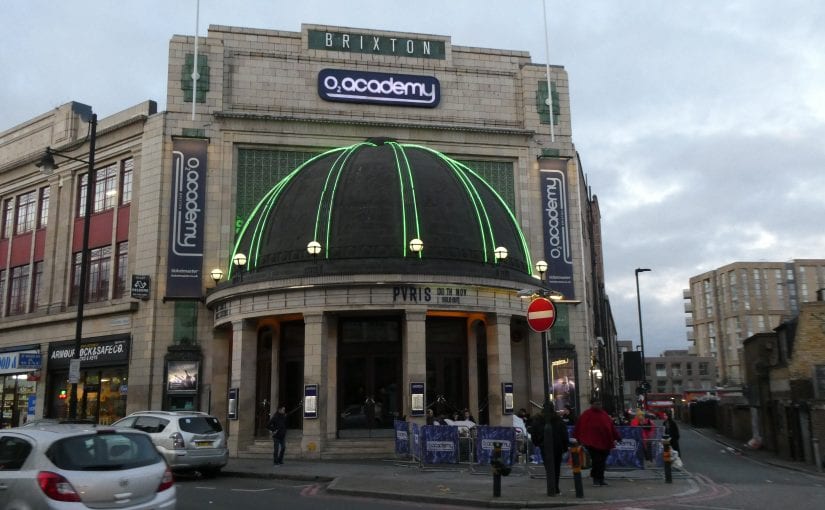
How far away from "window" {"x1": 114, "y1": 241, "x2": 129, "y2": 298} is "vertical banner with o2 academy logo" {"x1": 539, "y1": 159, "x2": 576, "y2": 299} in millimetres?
20446

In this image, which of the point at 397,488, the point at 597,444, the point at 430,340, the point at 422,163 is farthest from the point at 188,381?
the point at 597,444

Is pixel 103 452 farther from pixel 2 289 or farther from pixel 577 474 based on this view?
pixel 2 289

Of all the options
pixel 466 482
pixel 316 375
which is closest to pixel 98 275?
pixel 316 375

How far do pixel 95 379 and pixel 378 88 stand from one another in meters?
19.8

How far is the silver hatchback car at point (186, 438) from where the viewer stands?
1889 cm

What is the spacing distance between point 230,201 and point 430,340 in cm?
1213

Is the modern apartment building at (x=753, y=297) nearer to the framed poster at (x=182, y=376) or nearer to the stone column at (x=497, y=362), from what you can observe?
the stone column at (x=497, y=362)

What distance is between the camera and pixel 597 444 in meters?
16.4

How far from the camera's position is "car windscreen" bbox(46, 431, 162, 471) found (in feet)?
29.9

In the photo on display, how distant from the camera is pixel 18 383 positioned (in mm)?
38375

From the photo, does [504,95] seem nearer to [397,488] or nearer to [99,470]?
[397,488]

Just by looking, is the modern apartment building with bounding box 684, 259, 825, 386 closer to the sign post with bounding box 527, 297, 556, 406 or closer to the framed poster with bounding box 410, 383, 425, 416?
the framed poster with bounding box 410, 383, 425, 416

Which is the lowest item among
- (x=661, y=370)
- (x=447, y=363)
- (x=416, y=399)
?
(x=416, y=399)

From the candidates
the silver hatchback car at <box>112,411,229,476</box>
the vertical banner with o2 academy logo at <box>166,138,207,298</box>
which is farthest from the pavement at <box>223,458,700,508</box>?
the vertical banner with o2 academy logo at <box>166,138,207,298</box>
